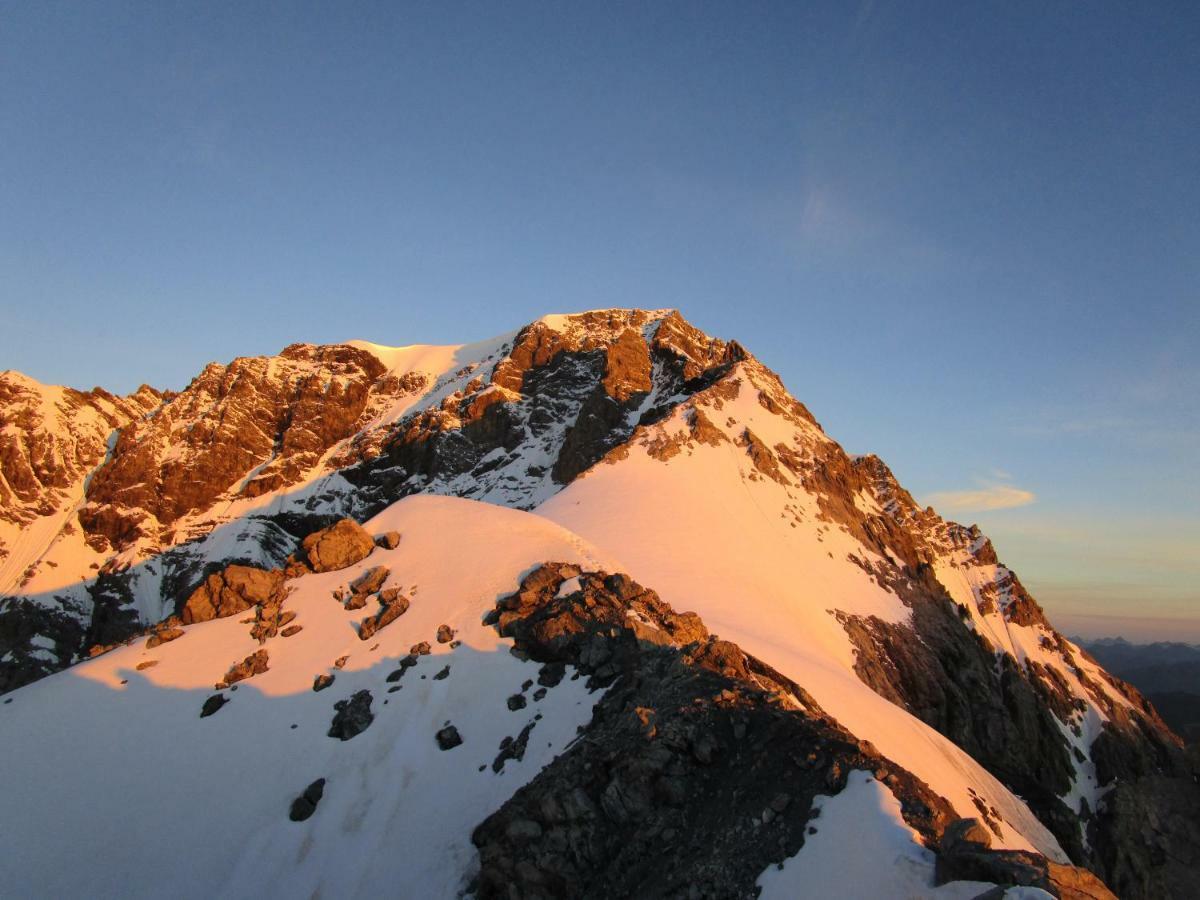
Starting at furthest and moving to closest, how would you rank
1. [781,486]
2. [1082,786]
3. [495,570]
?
[781,486], [1082,786], [495,570]

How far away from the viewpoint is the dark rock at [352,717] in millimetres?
21359

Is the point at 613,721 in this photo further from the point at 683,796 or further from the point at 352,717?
the point at 352,717

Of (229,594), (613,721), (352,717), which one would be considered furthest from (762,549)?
(229,594)

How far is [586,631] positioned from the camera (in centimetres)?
2250

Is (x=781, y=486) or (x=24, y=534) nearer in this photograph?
(x=781, y=486)

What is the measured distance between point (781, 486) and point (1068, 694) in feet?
133

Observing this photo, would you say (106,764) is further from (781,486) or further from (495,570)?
(781,486)

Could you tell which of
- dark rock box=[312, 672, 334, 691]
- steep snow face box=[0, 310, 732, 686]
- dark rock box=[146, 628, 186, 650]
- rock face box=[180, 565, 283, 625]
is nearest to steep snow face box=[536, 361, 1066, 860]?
dark rock box=[312, 672, 334, 691]

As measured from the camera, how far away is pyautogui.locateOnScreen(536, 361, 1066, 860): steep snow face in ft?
96.1

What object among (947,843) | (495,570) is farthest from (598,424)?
(947,843)

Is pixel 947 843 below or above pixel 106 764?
below

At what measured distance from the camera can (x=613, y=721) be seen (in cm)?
1814

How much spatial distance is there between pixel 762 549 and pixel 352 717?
4115cm

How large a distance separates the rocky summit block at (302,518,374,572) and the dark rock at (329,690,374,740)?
30.8ft
